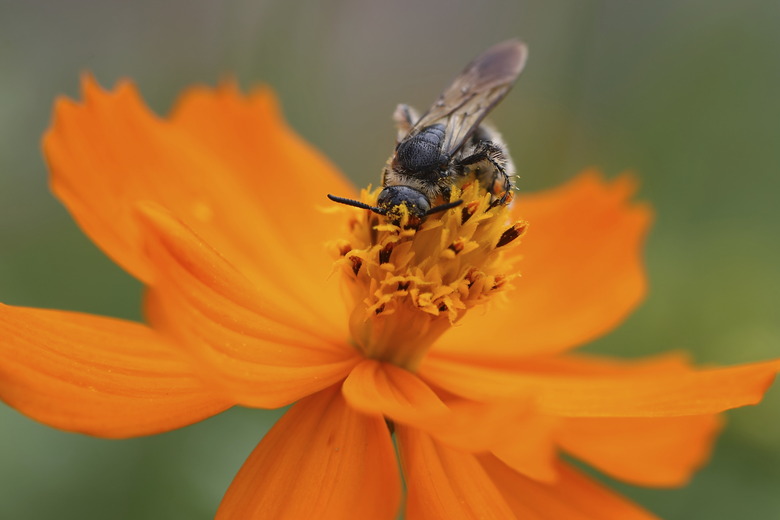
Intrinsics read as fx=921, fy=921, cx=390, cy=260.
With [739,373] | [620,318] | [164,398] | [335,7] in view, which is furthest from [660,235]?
[164,398]

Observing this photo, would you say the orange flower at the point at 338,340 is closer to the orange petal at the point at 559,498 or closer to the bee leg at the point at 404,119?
the orange petal at the point at 559,498

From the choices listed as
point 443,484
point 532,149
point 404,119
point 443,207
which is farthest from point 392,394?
point 532,149

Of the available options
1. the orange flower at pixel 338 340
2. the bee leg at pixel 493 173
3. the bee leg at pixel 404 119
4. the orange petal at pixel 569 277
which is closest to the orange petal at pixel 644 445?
the orange flower at pixel 338 340

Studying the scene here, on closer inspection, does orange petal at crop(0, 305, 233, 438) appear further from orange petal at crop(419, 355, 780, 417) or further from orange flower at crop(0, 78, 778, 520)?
orange petal at crop(419, 355, 780, 417)

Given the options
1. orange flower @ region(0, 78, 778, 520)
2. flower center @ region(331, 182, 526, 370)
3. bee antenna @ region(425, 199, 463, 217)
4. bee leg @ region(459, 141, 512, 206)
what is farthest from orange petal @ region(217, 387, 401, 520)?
bee leg @ region(459, 141, 512, 206)

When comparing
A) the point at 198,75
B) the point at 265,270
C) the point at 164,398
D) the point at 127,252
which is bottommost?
the point at 164,398

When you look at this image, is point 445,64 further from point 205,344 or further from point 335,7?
point 205,344
